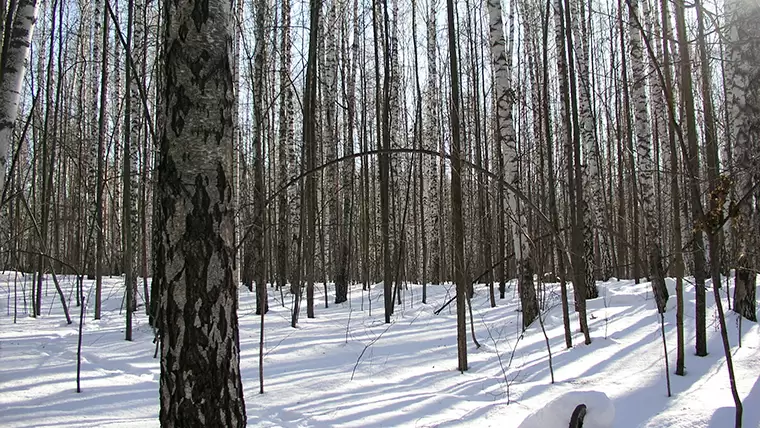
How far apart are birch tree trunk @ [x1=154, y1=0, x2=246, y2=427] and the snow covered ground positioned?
5.21 ft

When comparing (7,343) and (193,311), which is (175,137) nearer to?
(193,311)

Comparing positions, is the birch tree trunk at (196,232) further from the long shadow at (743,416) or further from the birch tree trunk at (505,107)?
the birch tree trunk at (505,107)

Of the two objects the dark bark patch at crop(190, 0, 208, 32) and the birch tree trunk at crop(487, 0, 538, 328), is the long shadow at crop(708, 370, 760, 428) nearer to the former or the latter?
the dark bark patch at crop(190, 0, 208, 32)

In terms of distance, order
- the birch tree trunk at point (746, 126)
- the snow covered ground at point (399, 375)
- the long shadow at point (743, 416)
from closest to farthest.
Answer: the long shadow at point (743, 416) → the snow covered ground at point (399, 375) → the birch tree trunk at point (746, 126)

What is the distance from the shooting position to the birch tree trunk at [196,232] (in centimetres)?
196

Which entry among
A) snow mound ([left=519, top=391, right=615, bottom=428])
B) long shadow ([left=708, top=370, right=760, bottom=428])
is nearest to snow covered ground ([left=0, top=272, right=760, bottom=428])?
long shadow ([left=708, top=370, right=760, bottom=428])

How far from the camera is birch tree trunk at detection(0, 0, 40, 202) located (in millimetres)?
3572

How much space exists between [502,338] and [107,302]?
8799mm

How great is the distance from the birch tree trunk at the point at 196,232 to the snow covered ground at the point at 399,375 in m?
1.59

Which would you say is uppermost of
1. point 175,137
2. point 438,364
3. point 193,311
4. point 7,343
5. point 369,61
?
point 369,61

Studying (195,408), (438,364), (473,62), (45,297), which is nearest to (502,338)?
(438,364)

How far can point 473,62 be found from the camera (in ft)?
41.7

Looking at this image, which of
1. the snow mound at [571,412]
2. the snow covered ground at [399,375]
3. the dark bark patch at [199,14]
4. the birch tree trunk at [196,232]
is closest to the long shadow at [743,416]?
the snow covered ground at [399,375]

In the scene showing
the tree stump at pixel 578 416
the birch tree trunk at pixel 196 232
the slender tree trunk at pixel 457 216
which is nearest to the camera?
the birch tree trunk at pixel 196 232
